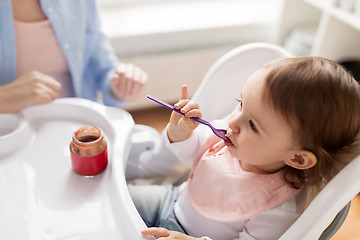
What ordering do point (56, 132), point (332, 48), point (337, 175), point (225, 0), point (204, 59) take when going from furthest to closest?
point (225, 0), point (204, 59), point (332, 48), point (56, 132), point (337, 175)

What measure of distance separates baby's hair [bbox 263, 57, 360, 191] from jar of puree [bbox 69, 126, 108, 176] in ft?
1.18

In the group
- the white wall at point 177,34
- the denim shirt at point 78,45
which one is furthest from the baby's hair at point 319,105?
the white wall at point 177,34

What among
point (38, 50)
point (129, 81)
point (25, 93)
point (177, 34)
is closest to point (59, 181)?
point (25, 93)

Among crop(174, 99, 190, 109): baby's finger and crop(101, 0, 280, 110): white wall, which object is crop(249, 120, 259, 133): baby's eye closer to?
crop(174, 99, 190, 109): baby's finger

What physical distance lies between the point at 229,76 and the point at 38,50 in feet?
1.90

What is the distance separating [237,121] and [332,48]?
134 cm

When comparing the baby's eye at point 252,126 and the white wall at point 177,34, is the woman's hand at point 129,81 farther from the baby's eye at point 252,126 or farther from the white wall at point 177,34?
the white wall at point 177,34

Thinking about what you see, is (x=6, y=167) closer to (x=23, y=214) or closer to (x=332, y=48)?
(x=23, y=214)

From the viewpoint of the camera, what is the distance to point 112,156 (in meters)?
0.80

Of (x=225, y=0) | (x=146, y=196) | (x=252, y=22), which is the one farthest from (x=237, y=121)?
(x=225, y=0)

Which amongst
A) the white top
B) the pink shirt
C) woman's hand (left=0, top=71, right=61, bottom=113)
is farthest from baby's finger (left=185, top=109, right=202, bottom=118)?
the pink shirt

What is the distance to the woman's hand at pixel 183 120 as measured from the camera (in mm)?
747

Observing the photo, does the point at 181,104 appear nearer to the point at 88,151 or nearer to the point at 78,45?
the point at 88,151

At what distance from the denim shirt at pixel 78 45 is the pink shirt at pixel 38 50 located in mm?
35
